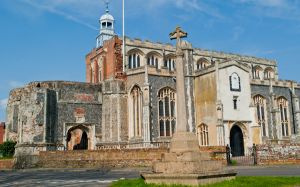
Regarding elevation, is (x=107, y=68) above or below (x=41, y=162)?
above

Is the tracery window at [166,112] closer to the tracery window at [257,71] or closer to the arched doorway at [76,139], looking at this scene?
the arched doorway at [76,139]

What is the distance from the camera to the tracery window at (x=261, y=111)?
37.6m

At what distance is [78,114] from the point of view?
1303 inches

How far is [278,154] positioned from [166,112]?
41.0 ft

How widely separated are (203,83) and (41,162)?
55.4 feet

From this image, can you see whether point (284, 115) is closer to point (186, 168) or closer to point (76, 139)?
point (76, 139)

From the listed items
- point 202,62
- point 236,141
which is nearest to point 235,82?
point 236,141

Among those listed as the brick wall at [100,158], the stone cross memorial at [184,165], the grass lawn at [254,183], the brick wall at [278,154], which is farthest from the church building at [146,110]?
the grass lawn at [254,183]

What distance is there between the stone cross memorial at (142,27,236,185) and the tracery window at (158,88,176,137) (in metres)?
20.3

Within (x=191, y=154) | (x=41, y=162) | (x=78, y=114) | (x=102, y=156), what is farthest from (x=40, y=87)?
(x=191, y=154)

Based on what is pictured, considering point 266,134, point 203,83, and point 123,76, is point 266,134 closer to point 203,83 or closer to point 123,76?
point 203,83

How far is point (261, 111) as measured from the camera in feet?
125

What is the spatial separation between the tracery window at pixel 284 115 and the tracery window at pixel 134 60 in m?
16.5

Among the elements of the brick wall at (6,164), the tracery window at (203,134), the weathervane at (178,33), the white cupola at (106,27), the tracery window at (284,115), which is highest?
the white cupola at (106,27)
